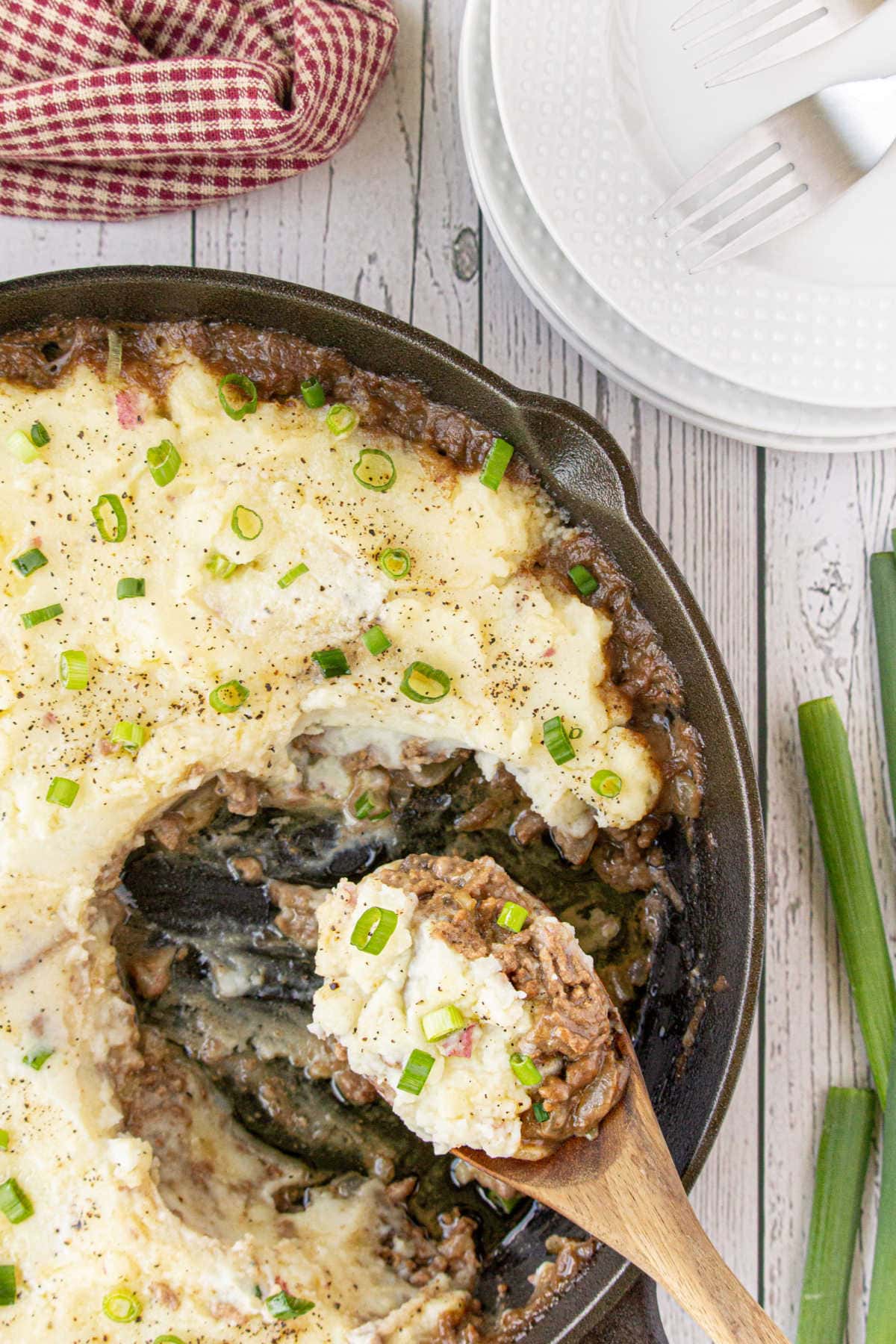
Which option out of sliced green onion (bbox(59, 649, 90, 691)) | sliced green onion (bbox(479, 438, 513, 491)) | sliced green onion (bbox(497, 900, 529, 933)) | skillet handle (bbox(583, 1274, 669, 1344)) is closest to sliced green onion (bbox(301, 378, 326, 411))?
sliced green onion (bbox(479, 438, 513, 491))

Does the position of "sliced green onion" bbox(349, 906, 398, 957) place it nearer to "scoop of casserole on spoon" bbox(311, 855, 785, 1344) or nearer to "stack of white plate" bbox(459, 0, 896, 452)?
"scoop of casserole on spoon" bbox(311, 855, 785, 1344)

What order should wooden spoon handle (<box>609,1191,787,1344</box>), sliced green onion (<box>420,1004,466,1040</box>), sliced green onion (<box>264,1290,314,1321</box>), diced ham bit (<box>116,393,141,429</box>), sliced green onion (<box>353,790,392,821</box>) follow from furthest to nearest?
sliced green onion (<box>353,790,392,821</box>) → diced ham bit (<box>116,393,141,429</box>) → sliced green onion (<box>264,1290,314,1321</box>) → sliced green onion (<box>420,1004,466,1040</box>) → wooden spoon handle (<box>609,1191,787,1344</box>)

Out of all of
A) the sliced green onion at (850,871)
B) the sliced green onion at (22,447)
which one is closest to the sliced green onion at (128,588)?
the sliced green onion at (22,447)

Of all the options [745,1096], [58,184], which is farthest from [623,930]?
[58,184]

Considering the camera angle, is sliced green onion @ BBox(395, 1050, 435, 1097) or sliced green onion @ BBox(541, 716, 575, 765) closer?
sliced green onion @ BBox(395, 1050, 435, 1097)

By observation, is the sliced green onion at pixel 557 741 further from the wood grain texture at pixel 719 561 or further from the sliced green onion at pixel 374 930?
the wood grain texture at pixel 719 561

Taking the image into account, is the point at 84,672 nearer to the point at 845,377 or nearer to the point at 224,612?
the point at 224,612
